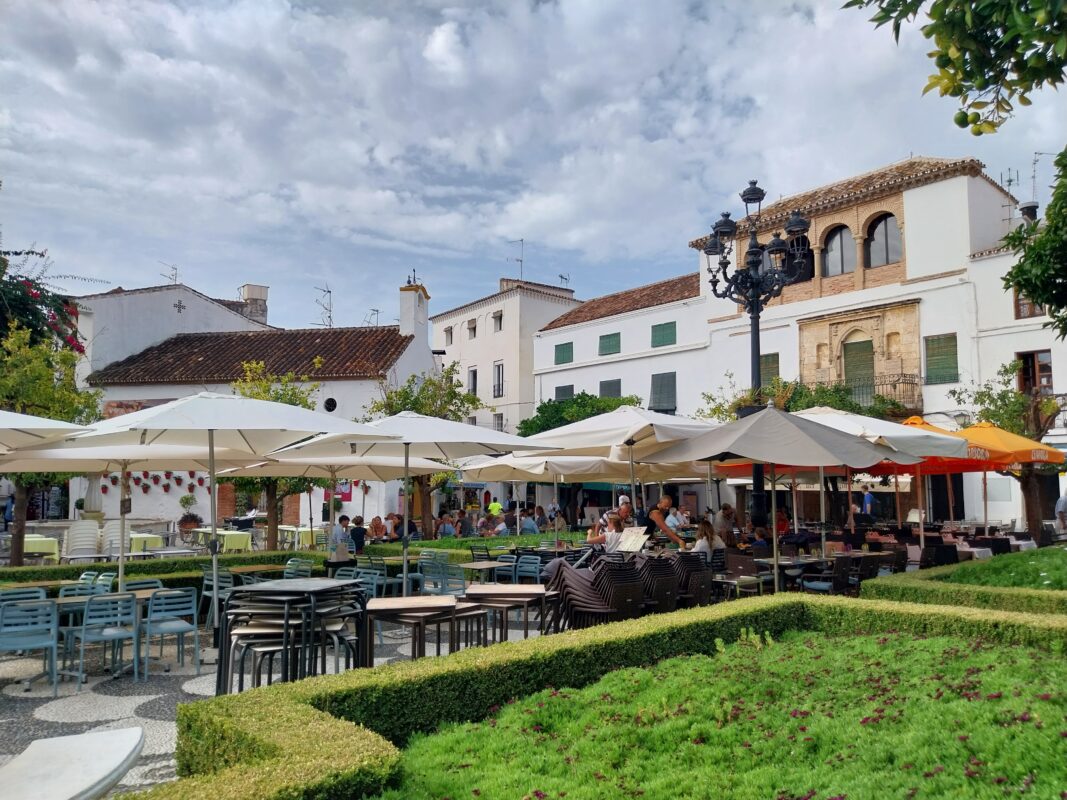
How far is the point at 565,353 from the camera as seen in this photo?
42.2 metres

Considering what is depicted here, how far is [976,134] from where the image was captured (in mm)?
4773

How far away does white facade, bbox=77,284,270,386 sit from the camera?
31391 mm

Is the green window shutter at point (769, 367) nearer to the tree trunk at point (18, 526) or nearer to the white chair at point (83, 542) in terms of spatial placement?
the white chair at point (83, 542)

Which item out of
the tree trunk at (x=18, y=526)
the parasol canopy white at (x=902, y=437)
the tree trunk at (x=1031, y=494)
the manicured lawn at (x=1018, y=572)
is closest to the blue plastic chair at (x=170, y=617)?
the parasol canopy white at (x=902, y=437)

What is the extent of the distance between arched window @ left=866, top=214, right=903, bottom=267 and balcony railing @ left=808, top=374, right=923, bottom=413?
4.42 metres

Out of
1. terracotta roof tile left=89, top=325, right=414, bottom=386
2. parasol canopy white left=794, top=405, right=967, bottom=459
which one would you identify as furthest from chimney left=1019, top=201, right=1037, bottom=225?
terracotta roof tile left=89, top=325, right=414, bottom=386

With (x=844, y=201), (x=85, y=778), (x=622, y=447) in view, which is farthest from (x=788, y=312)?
(x=85, y=778)

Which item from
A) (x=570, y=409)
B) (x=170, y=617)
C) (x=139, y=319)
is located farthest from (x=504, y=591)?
(x=139, y=319)

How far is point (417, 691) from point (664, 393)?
33253mm

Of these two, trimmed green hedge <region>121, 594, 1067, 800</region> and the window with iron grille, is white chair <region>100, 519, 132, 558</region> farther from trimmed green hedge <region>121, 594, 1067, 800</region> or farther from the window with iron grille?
the window with iron grille

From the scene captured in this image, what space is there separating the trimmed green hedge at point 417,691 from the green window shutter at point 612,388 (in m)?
31.4

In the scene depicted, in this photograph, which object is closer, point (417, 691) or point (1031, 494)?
point (417, 691)

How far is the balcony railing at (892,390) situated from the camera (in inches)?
1118

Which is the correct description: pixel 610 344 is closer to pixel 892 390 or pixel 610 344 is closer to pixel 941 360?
pixel 892 390
